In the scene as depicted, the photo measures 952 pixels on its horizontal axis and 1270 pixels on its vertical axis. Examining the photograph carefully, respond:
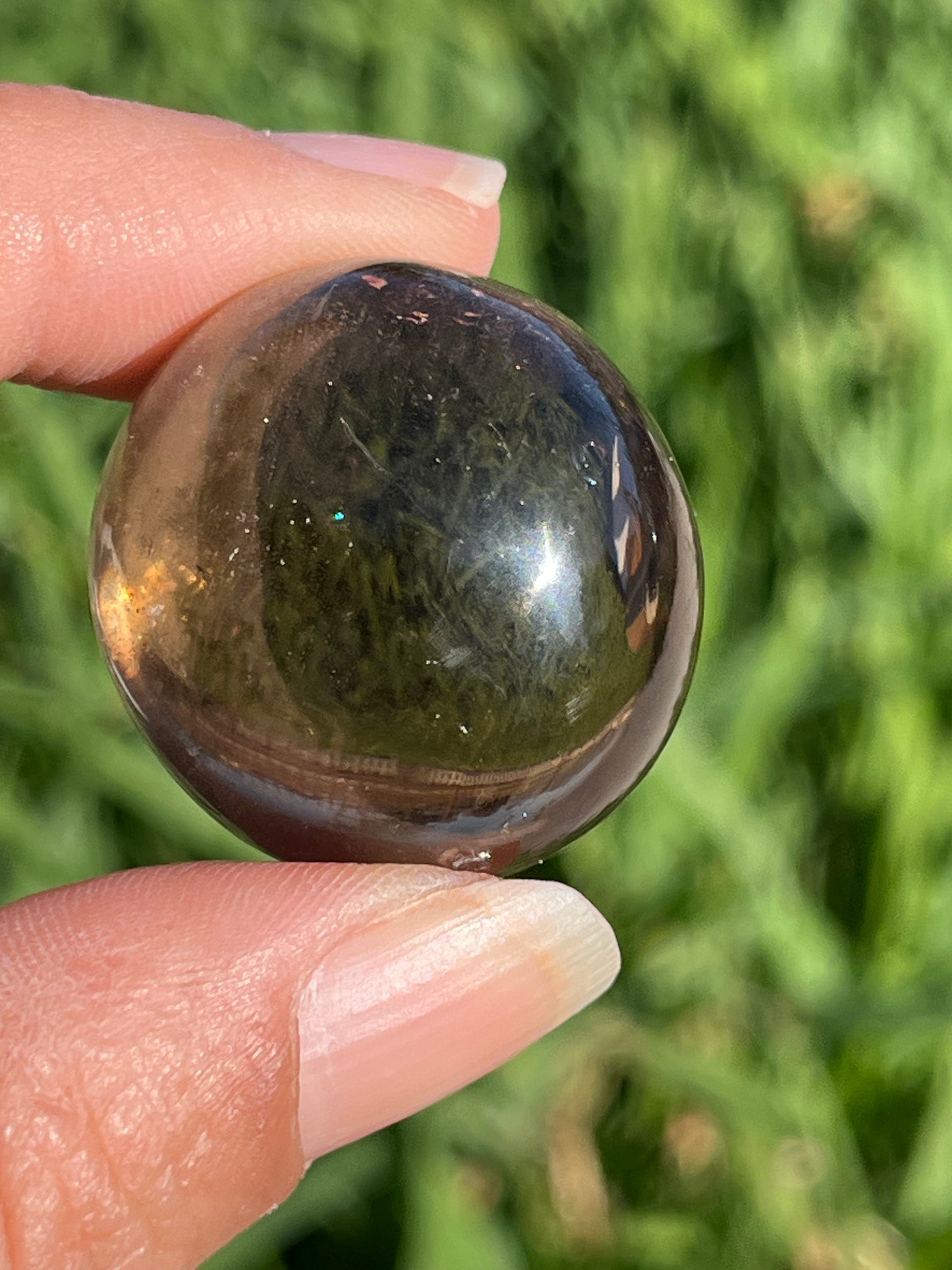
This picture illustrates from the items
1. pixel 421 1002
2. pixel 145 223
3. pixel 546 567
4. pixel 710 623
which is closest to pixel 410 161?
pixel 145 223

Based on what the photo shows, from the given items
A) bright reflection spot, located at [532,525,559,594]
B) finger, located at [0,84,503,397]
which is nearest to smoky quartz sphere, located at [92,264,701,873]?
bright reflection spot, located at [532,525,559,594]

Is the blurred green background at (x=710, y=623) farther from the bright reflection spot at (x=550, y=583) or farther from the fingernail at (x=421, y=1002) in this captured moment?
the bright reflection spot at (x=550, y=583)

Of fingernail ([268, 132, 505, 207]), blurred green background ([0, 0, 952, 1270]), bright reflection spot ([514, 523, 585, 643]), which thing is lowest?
blurred green background ([0, 0, 952, 1270])

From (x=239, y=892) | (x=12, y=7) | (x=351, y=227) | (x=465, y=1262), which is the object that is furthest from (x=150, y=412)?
(x=12, y=7)

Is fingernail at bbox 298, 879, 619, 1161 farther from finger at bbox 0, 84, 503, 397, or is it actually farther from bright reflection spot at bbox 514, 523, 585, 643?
finger at bbox 0, 84, 503, 397

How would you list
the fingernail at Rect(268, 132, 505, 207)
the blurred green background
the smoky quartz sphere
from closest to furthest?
the smoky quartz sphere
the blurred green background
the fingernail at Rect(268, 132, 505, 207)

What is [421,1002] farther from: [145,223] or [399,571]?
[145,223]

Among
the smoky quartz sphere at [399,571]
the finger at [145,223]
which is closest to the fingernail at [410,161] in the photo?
the finger at [145,223]

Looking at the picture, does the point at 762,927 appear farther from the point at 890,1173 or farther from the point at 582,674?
the point at 582,674
